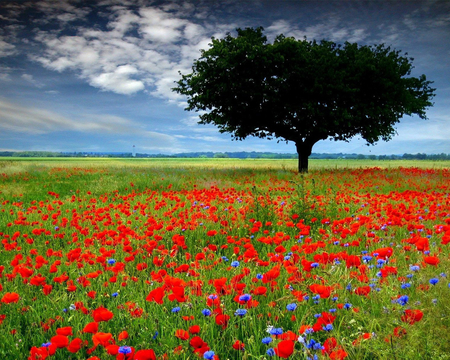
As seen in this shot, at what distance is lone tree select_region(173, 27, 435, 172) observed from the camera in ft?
60.2

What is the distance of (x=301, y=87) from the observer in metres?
19.2

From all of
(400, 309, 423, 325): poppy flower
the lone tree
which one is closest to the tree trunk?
the lone tree

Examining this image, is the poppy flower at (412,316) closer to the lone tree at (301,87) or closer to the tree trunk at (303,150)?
the lone tree at (301,87)

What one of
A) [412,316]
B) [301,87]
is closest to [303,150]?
[301,87]

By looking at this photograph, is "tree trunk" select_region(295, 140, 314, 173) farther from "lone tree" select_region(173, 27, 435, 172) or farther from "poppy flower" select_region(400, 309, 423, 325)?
"poppy flower" select_region(400, 309, 423, 325)

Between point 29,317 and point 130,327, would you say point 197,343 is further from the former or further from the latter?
point 29,317

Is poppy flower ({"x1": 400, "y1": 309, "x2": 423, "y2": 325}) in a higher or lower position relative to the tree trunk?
lower

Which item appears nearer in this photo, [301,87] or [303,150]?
[301,87]

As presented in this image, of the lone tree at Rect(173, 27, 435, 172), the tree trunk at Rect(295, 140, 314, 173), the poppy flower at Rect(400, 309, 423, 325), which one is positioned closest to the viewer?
the poppy flower at Rect(400, 309, 423, 325)

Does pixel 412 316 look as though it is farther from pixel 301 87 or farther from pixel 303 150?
pixel 303 150

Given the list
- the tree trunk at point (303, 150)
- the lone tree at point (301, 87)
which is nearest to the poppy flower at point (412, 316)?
the lone tree at point (301, 87)

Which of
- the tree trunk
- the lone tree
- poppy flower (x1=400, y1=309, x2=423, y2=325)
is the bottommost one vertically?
poppy flower (x1=400, y1=309, x2=423, y2=325)

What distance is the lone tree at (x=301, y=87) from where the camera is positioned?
18344 mm

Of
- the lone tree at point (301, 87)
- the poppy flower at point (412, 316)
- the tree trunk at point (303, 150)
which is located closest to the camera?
the poppy flower at point (412, 316)
